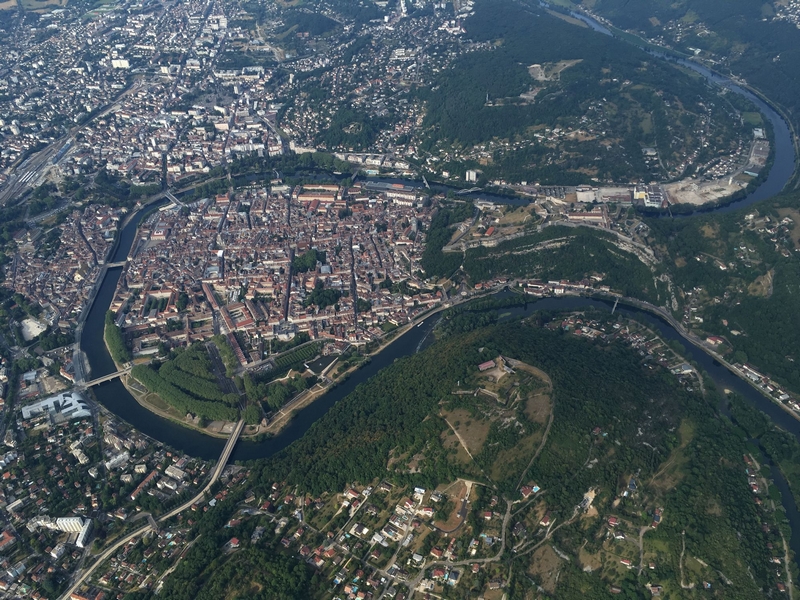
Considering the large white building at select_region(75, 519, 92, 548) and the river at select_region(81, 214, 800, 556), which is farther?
the river at select_region(81, 214, 800, 556)

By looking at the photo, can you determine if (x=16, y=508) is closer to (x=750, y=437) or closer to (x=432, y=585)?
(x=432, y=585)

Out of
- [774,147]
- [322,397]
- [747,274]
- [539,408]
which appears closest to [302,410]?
[322,397]

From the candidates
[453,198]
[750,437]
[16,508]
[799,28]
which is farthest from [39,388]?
[799,28]

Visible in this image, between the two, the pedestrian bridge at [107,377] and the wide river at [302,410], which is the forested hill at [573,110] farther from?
the pedestrian bridge at [107,377]

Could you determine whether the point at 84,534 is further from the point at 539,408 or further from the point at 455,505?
the point at 539,408

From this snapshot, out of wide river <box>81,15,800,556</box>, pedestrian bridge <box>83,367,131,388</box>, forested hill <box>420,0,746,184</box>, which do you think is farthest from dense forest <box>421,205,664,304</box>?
pedestrian bridge <box>83,367,131,388</box>

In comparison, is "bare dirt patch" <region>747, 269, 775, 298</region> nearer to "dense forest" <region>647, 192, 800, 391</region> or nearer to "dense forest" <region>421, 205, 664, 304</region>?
"dense forest" <region>647, 192, 800, 391</region>
